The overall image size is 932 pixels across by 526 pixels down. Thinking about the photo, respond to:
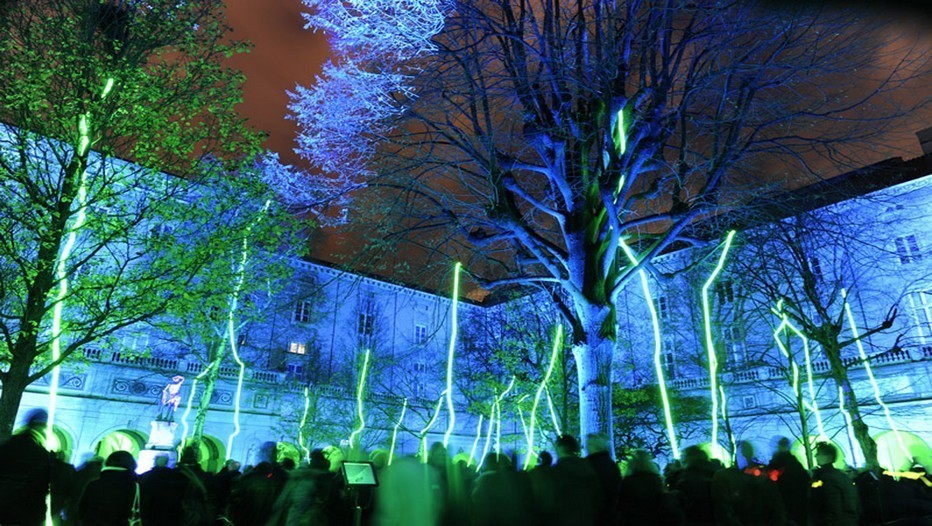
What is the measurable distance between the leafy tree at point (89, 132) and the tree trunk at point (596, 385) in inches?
374

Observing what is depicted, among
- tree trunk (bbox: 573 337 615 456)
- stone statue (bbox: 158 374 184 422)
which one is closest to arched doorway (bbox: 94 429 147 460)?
stone statue (bbox: 158 374 184 422)

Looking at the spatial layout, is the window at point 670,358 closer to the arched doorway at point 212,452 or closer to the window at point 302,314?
the window at point 302,314

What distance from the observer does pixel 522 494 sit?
6.51 meters

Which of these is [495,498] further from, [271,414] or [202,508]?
[271,414]

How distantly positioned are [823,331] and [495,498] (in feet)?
63.0

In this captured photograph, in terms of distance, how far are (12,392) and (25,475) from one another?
6.87 metres

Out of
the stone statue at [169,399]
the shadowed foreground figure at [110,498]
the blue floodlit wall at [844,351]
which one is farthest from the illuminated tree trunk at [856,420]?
the stone statue at [169,399]

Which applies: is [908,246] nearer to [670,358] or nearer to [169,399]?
[670,358]

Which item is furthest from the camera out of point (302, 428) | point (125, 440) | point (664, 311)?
point (664, 311)

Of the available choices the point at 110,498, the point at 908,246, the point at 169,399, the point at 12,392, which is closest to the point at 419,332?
the point at 169,399

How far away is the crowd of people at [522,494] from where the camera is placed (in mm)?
6020

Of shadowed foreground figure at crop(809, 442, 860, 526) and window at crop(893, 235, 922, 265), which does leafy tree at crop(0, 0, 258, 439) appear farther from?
window at crop(893, 235, 922, 265)

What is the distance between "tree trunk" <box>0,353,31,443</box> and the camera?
36.4 feet

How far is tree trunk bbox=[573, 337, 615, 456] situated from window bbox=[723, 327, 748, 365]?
24.2 meters
